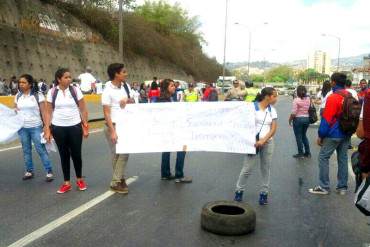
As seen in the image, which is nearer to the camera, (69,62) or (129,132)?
(129,132)

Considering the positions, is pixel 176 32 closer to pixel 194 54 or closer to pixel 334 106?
pixel 194 54

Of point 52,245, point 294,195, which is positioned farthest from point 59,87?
point 294,195

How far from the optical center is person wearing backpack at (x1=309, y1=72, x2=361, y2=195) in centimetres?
674

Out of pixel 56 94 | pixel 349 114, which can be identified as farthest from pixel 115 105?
pixel 349 114

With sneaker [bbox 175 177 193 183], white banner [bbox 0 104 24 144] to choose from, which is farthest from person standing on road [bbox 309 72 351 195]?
white banner [bbox 0 104 24 144]

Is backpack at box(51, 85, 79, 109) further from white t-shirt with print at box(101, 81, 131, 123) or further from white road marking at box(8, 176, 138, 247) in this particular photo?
white road marking at box(8, 176, 138, 247)

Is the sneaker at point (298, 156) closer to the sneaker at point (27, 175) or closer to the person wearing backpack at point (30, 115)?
the person wearing backpack at point (30, 115)

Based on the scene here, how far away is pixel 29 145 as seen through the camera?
8109 mm

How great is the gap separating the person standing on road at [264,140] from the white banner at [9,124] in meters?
4.06

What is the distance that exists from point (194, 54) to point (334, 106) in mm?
72224

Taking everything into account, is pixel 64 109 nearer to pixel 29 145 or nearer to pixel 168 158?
pixel 29 145

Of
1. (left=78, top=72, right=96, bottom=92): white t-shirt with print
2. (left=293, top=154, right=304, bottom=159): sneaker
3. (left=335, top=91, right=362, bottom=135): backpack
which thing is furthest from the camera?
(left=78, top=72, right=96, bottom=92): white t-shirt with print

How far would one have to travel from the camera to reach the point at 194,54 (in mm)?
78125

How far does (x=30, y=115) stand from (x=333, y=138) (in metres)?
5.03
